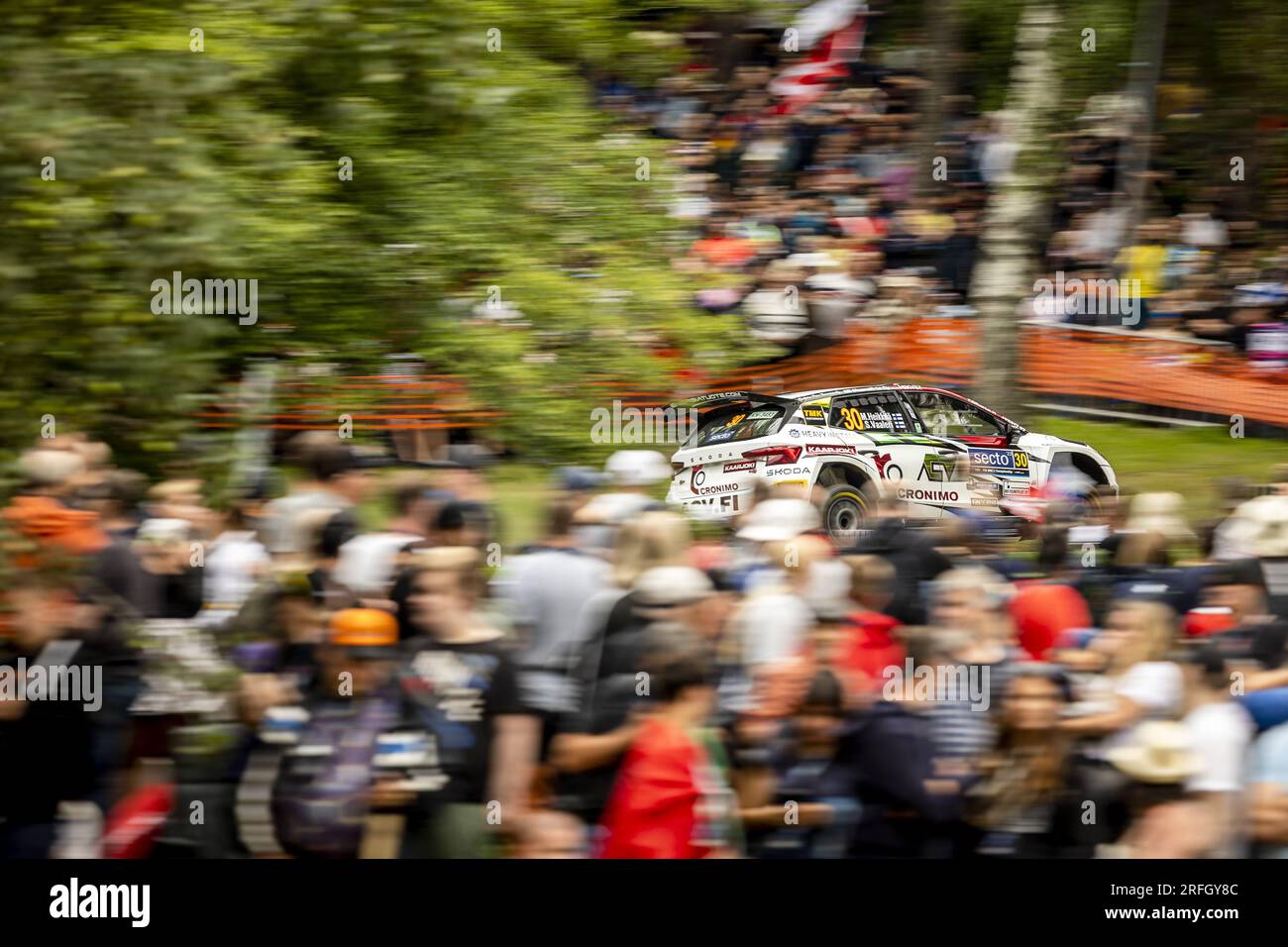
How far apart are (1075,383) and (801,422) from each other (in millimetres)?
4938

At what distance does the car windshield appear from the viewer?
1425 centimetres

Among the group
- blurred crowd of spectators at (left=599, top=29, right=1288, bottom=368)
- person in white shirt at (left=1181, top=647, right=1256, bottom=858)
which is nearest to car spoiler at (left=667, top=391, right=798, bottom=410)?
blurred crowd of spectators at (left=599, top=29, right=1288, bottom=368)

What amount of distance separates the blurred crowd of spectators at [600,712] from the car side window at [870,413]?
749cm

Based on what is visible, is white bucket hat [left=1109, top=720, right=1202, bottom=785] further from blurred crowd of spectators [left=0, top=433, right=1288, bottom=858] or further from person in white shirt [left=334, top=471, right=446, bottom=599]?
person in white shirt [left=334, top=471, right=446, bottom=599]

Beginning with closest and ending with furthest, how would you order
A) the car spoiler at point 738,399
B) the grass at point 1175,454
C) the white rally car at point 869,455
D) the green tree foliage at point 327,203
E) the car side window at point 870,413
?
the green tree foliage at point 327,203 < the white rally car at point 869,455 < the car spoiler at point 738,399 < the car side window at point 870,413 < the grass at point 1175,454

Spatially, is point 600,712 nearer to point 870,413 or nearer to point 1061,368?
point 870,413

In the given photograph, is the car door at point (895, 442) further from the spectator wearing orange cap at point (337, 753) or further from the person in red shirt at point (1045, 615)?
the spectator wearing orange cap at point (337, 753)

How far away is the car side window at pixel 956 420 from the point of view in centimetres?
1502

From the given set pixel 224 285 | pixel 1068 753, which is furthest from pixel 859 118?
pixel 1068 753

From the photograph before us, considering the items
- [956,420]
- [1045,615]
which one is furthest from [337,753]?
[956,420]

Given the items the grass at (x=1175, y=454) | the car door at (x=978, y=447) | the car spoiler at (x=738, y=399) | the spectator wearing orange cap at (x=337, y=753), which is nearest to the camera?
the spectator wearing orange cap at (x=337, y=753)

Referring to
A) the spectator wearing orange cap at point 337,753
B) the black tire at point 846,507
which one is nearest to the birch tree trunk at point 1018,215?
the black tire at point 846,507
